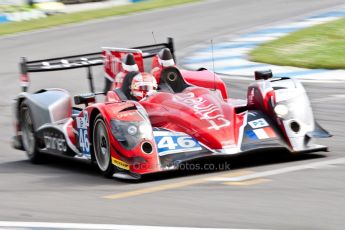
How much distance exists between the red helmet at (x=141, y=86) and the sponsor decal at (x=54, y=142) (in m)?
0.85

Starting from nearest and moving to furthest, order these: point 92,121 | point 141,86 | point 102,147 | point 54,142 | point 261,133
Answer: point 261,133, point 102,147, point 92,121, point 141,86, point 54,142

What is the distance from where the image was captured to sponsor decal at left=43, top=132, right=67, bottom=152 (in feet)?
31.0

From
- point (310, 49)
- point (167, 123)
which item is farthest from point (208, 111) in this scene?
point (310, 49)

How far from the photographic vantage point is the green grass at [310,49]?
1577 centimetres

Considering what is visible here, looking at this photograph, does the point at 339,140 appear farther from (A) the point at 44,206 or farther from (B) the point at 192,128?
(A) the point at 44,206

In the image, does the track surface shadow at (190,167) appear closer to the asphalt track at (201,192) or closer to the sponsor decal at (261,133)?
the asphalt track at (201,192)

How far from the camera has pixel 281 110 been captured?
8750mm

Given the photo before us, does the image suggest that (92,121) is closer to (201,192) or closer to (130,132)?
(130,132)

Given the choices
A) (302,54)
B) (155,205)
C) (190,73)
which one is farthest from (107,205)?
(302,54)

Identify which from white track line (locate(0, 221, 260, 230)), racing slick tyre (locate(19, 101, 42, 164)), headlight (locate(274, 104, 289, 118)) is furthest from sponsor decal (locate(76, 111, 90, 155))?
white track line (locate(0, 221, 260, 230))

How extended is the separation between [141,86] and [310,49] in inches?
330

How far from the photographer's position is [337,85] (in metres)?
13.8

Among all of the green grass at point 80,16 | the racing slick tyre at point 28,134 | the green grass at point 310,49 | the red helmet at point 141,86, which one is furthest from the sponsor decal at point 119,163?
the green grass at point 80,16

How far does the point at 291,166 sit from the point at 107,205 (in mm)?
1883
